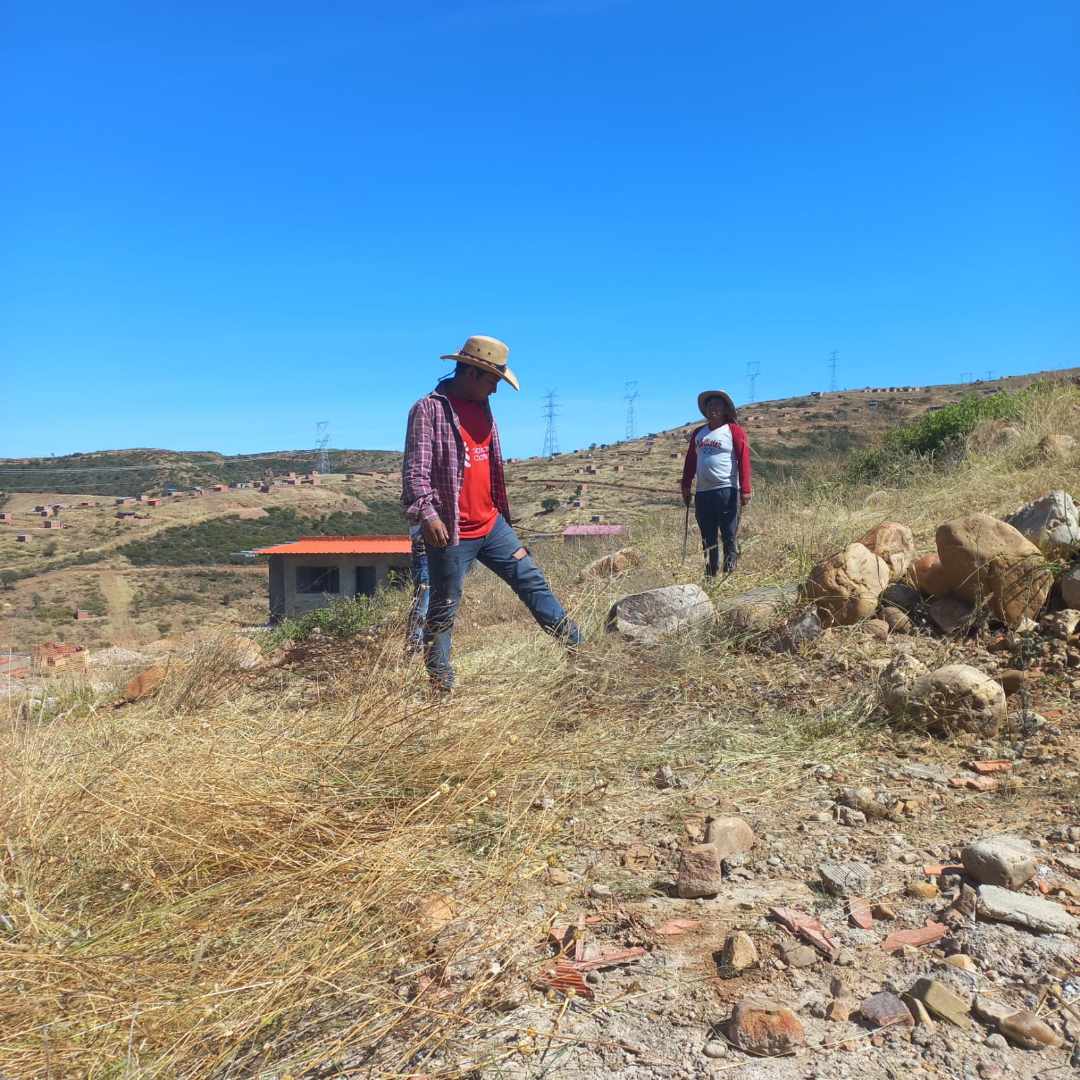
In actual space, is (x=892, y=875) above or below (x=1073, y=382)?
below

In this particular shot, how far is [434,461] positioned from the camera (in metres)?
3.85

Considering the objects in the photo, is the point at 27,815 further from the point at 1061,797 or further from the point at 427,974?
the point at 1061,797

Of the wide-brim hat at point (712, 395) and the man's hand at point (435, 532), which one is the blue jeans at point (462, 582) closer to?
the man's hand at point (435, 532)

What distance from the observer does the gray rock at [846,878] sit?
7.23 ft

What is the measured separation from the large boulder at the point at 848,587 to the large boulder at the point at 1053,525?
2.50 ft

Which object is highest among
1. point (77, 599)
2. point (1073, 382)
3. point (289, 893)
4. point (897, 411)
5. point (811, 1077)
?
point (897, 411)

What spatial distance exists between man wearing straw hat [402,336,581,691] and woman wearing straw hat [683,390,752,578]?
7.21ft

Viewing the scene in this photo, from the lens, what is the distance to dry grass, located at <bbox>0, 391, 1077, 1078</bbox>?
156 centimetres

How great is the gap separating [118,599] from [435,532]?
29.4 metres

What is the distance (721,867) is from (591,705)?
4.45 feet

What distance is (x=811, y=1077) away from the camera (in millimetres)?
1541

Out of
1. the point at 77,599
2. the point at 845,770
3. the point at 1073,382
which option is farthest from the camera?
the point at 77,599

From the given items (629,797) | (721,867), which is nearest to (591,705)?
(629,797)

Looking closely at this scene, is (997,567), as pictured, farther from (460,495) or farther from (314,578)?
(314,578)
